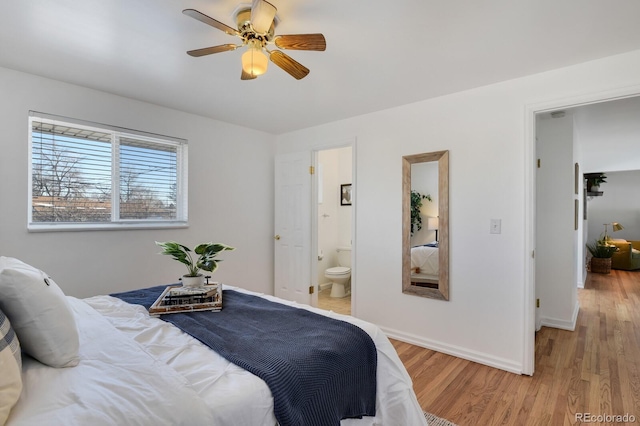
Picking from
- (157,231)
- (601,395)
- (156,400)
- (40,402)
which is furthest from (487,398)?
(157,231)

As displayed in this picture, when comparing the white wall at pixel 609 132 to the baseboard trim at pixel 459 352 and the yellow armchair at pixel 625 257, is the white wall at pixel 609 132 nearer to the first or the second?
the yellow armchair at pixel 625 257

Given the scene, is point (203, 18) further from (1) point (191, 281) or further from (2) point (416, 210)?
(2) point (416, 210)

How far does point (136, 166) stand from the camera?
3.12 m

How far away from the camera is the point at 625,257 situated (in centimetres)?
686

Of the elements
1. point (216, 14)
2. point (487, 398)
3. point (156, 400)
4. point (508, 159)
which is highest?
point (216, 14)

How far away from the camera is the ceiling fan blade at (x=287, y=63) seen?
1.81 m

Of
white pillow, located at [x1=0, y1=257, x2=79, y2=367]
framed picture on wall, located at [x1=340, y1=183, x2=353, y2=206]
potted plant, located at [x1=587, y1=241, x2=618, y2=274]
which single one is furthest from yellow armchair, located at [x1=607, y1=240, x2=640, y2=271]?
white pillow, located at [x1=0, y1=257, x2=79, y2=367]

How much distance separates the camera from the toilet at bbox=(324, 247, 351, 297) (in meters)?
4.55

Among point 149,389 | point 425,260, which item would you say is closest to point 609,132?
point 425,260

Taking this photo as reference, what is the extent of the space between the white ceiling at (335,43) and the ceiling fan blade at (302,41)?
6.9 inches

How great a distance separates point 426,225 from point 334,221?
2395mm

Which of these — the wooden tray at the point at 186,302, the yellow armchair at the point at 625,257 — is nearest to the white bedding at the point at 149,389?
the wooden tray at the point at 186,302

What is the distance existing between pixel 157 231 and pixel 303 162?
1.83 metres

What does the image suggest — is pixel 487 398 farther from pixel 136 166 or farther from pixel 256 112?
pixel 136 166
